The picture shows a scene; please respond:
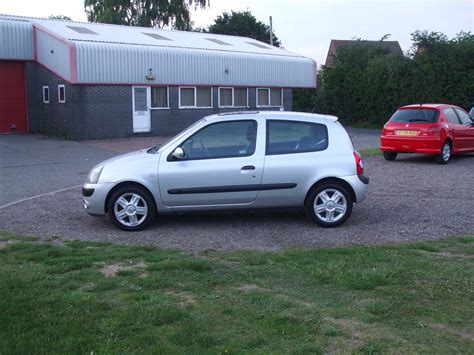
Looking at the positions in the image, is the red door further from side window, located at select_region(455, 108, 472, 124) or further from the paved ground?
side window, located at select_region(455, 108, 472, 124)

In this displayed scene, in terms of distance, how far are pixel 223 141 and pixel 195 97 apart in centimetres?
2050

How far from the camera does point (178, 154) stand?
26.3 ft

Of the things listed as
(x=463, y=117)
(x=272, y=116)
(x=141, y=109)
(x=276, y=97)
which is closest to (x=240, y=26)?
(x=276, y=97)

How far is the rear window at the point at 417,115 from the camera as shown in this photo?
15531 mm

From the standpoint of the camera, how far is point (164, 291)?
5328mm

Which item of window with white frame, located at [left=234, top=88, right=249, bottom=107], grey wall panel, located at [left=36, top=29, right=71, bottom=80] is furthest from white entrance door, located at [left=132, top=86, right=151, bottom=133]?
window with white frame, located at [left=234, top=88, right=249, bottom=107]

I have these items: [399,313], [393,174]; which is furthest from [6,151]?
[399,313]

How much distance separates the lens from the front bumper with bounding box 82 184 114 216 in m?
8.07

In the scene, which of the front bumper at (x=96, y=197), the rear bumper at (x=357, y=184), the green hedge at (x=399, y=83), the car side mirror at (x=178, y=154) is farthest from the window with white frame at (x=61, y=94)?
the rear bumper at (x=357, y=184)

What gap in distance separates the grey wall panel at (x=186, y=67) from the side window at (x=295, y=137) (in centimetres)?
1699

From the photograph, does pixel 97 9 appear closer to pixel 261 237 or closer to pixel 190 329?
pixel 261 237

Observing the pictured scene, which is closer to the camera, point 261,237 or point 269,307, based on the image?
point 269,307

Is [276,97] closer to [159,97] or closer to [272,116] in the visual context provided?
[159,97]

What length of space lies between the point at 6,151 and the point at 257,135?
14.8 meters
